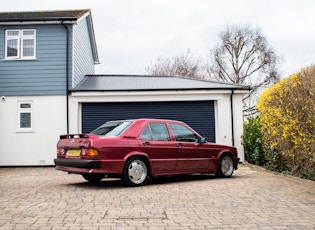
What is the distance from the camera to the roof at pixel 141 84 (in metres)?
15.8

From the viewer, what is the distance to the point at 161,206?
20.2 ft

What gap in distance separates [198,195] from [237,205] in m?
1.15

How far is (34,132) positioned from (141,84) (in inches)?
198

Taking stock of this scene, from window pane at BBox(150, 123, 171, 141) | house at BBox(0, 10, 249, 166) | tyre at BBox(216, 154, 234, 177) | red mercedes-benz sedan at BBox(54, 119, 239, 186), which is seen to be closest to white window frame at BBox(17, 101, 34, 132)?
house at BBox(0, 10, 249, 166)

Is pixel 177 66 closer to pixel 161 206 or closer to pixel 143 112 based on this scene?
pixel 143 112

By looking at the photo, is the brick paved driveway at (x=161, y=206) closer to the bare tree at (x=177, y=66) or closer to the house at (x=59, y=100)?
the house at (x=59, y=100)

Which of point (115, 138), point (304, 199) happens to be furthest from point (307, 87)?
point (115, 138)

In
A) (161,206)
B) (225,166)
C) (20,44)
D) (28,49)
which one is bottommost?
(161,206)

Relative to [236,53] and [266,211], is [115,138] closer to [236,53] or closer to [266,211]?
[266,211]

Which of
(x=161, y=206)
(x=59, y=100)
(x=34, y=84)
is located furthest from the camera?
(x=34, y=84)

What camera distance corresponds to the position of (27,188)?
8578 millimetres

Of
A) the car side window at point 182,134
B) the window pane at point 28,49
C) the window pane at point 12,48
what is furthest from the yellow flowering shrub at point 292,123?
the window pane at point 12,48

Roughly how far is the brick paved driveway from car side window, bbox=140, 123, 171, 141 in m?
1.10

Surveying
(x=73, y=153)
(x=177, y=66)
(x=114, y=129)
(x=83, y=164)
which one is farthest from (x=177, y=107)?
(x=177, y=66)
